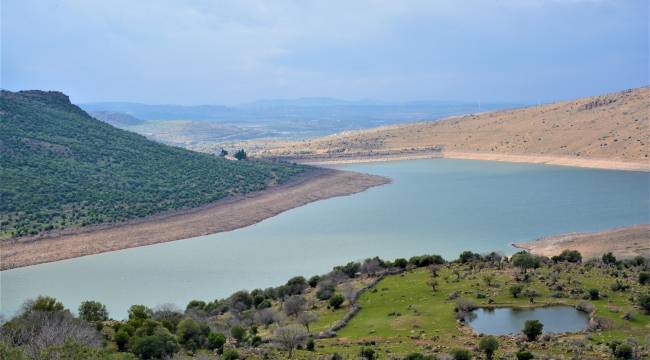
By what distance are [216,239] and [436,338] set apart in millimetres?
33346

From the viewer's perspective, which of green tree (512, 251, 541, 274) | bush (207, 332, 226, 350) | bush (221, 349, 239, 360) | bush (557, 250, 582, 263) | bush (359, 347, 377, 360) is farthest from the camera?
bush (557, 250, 582, 263)

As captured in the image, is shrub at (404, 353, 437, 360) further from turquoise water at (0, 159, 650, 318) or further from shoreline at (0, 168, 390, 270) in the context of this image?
shoreline at (0, 168, 390, 270)

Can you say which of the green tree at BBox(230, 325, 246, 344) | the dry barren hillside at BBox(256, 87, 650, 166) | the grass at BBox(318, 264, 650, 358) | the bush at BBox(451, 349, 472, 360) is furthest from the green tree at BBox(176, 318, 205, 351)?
the dry barren hillside at BBox(256, 87, 650, 166)

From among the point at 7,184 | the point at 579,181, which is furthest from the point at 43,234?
the point at 579,181

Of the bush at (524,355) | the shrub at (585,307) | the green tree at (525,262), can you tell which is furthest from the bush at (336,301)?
the bush at (524,355)

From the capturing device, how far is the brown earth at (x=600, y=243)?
4381cm

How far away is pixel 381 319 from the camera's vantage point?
2922cm

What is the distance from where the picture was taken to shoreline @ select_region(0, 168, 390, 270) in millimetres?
50500

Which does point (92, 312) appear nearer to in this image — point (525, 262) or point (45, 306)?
point (45, 306)

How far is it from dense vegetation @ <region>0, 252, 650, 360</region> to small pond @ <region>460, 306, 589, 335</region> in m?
0.42

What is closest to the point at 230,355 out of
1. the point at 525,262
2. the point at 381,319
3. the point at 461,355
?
the point at 461,355

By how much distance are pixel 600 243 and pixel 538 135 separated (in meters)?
75.4

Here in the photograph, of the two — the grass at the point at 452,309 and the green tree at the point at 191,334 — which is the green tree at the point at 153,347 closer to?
the green tree at the point at 191,334

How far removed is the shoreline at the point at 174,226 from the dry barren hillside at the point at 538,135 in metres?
39.2
